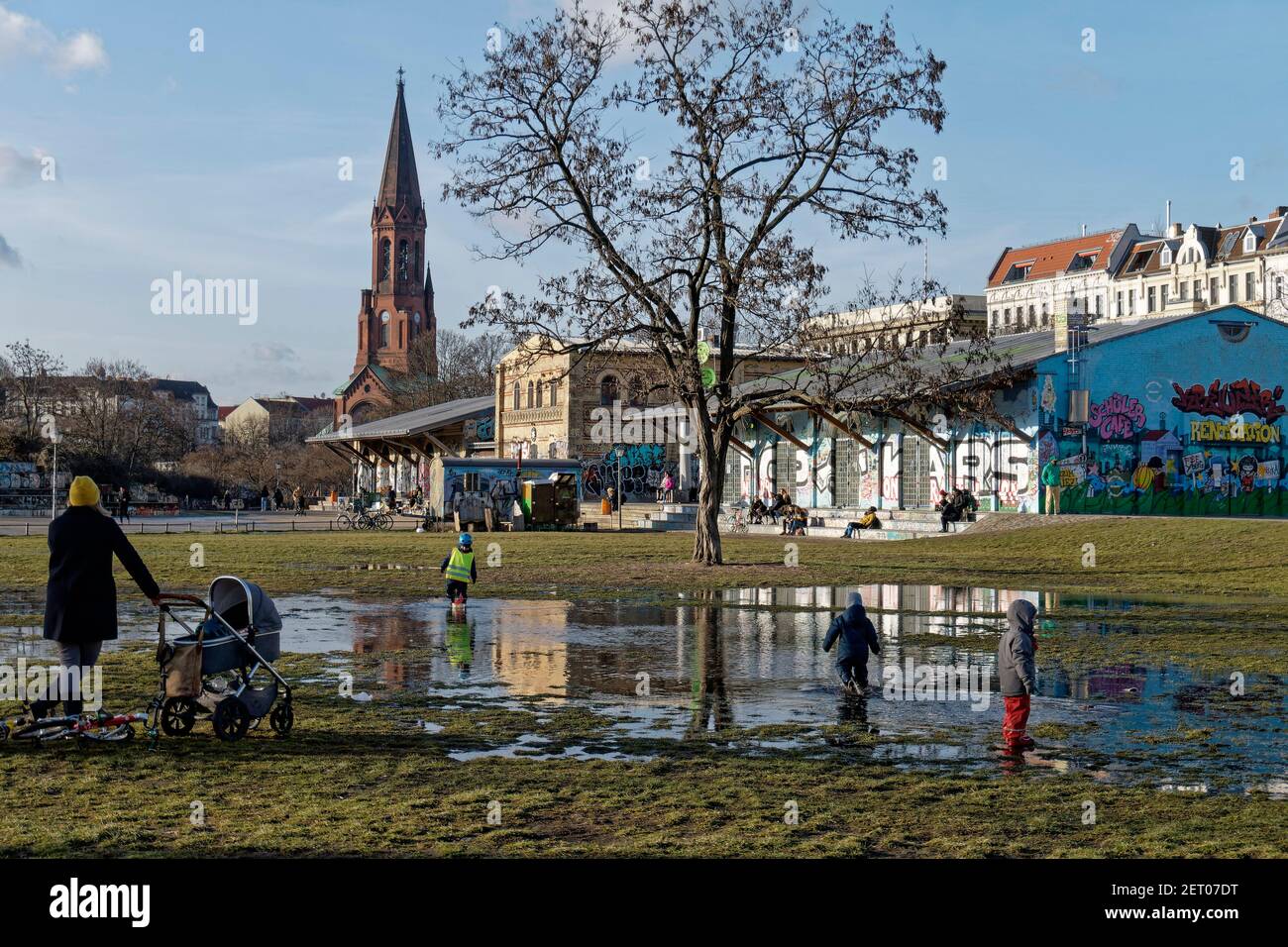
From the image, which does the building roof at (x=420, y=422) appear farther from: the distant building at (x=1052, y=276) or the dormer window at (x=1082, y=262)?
the dormer window at (x=1082, y=262)

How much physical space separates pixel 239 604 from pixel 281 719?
90 centimetres

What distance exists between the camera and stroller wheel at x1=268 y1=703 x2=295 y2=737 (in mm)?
9773

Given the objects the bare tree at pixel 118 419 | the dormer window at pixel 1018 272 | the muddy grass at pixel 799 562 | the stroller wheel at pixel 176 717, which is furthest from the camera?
the dormer window at pixel 1018 272

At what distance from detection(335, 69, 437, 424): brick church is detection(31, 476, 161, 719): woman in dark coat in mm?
124711

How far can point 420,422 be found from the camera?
7319cm

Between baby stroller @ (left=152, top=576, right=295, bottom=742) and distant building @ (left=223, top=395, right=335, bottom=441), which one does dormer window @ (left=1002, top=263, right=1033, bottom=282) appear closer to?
distant building @ (left=223, top=395, right=335, bottom=441)

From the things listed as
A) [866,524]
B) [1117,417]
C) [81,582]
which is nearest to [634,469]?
[866,524]

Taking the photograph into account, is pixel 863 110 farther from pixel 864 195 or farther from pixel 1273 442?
pixel 1273 442

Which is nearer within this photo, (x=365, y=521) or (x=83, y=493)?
Answer: (x=83, y=493)

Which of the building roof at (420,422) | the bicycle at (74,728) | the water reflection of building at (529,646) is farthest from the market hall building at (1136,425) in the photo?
the building roof at (420,422)

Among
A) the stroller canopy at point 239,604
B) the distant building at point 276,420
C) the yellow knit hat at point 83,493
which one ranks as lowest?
the stroller canopy at point 239,604

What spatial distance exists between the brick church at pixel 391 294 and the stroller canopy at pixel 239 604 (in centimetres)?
12435

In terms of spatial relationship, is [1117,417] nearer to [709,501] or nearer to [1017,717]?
[709,501]

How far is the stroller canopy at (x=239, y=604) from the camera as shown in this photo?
983 centimetres
